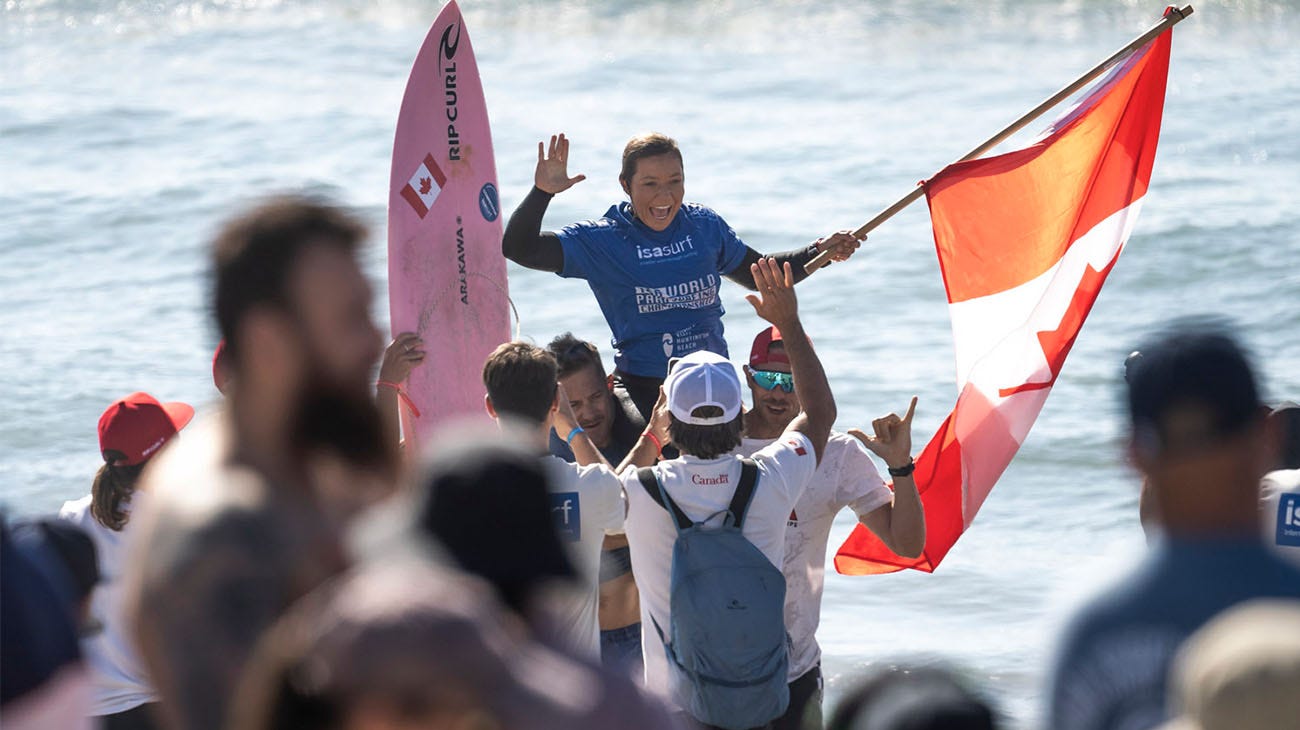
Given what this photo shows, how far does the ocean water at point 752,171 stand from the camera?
1033cm

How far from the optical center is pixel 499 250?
6562mm

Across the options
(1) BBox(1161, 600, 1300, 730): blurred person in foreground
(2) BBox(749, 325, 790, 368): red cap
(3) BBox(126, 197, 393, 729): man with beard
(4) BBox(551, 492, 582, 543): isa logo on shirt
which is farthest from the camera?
(2) BBox(749, 325, 790, 368): red cap

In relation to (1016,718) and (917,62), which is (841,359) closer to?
(1016,718)

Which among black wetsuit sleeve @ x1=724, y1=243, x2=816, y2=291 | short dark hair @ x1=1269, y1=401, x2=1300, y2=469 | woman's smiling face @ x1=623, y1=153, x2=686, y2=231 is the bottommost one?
short dark hair @ x1=1269, y1=401, x2=1300, y2=469

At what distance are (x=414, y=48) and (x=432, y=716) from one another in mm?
21922

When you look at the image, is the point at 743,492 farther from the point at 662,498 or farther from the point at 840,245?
the point at 840,245

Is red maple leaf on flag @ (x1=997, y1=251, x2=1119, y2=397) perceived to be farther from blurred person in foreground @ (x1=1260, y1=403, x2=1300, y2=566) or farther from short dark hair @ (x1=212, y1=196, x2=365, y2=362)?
short dark hair @ (x1=212, y1=196, x2=365, y2=362)

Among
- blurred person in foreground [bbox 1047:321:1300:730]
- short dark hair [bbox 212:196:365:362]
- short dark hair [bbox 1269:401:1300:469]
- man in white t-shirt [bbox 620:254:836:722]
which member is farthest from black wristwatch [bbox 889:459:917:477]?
short dark hair [bbox 212:196:365:362]

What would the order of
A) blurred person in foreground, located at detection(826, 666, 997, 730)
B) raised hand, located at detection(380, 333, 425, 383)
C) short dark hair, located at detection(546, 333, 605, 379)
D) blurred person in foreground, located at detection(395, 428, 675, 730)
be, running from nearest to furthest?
1. blurred person in foreground, located at detection(826, 666, 997, 730)
2. blurred person in foreground, located at detection(395, 428, 675, 730)
3. raised hand, located at detection(380, 333, 425, 383)
4. short dark hair, located at detection(546, 333, 605, 379)

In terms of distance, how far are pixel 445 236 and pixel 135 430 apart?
2406 mm

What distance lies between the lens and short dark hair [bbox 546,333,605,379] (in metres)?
5.34

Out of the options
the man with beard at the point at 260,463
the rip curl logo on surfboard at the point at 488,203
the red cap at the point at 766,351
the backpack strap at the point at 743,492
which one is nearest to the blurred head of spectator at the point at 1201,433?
the man with beard at the point at 260,463

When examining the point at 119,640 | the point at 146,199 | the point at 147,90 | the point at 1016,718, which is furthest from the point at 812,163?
the point at 119,640

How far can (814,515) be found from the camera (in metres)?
4.66
